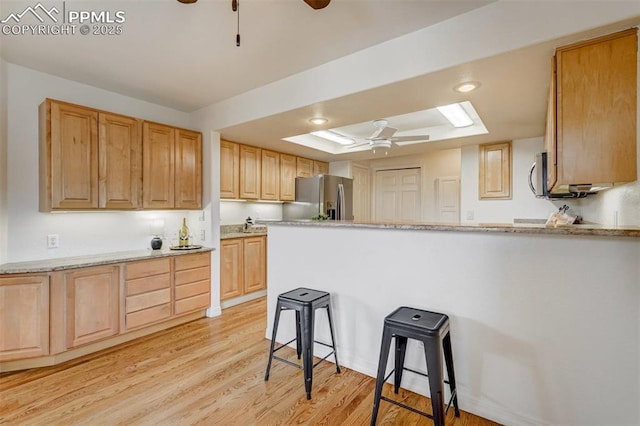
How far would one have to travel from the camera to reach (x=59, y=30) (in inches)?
83.0

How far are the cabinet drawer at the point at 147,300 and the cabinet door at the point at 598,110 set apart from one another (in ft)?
11.4

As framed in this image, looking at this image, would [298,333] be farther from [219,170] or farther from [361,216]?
[361,216]

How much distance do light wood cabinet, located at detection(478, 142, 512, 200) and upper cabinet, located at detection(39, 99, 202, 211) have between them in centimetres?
365

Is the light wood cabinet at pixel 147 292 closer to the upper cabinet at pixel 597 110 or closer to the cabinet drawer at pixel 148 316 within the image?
the cabinet drawer at pixel 148 316

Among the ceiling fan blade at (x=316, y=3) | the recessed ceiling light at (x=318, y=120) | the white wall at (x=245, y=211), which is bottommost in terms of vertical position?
the white wall at (x=245, y=211)

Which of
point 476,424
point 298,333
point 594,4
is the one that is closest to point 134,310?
point 298,333

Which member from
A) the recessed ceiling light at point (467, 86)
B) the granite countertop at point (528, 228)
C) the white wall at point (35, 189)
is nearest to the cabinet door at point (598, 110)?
the granite countertop at point (528, 228)

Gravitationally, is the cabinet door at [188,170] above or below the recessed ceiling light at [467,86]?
below

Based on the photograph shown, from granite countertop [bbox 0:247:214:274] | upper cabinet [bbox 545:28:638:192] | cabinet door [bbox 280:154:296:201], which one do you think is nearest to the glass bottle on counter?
granite countertop [bbox 0:247:214:274]

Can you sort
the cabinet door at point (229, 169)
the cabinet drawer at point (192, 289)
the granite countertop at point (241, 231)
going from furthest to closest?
the granite countertop at point (241, 231) < the cabinet door at point (229, 169) < the cabinet drawer at point (192, 289)

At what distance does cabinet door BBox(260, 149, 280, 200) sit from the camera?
4500mm

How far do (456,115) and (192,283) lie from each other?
361 cm

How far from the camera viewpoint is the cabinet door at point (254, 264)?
4.14 m

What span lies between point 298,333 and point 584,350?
186 centimetres
